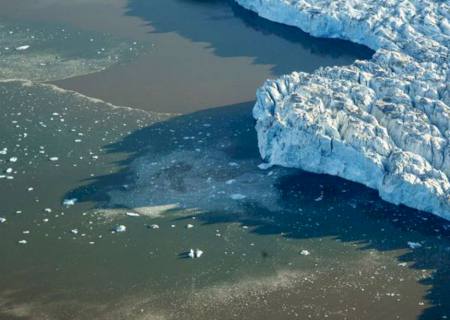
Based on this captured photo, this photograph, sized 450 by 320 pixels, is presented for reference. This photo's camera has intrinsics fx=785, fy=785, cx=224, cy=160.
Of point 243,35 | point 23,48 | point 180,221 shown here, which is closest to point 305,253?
point 180,221

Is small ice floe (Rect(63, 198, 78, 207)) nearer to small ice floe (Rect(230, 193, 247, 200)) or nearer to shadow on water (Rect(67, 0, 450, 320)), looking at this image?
shadow on water (Rect(67, 0, 450, 320))

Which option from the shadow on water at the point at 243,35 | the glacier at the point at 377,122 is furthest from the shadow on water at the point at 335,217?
the shadow on water at the point at 243,35

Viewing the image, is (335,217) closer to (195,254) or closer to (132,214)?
(195,254)

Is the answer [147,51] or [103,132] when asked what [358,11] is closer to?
[147,51]

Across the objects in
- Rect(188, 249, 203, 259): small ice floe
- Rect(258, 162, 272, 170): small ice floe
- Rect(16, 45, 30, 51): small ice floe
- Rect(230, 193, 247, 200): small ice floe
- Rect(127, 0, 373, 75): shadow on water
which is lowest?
Rect(188, 249, 203, 259): small ice floe

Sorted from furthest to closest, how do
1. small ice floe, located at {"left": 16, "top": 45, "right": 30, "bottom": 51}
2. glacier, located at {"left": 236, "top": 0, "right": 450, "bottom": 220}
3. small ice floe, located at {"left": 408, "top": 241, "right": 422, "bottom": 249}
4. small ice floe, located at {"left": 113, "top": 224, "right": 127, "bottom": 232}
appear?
small ice floe, located at {"left": 16, "top": 45, "right": 30, "bottom": 51} < glacier, located at {"left": 236, "top": 0, "right": 450, "bottom": 220} < small ice floe, located at {"left": 113, "top": 224, "right": 127, "bottom": 232} < small ice floe, located at {"left": 408, "top": 241, "right": 422, "bottom": 249}

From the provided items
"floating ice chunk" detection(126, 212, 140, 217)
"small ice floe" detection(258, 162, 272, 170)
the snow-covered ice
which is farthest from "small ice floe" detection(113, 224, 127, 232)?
"small ice floe" detection(258, 162, 272, 170)

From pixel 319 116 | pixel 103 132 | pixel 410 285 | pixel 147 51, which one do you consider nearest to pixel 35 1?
pixel 147 51
